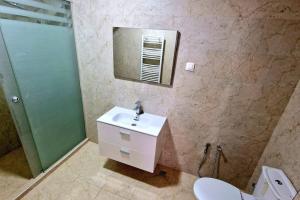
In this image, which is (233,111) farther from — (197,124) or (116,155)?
(116,155)

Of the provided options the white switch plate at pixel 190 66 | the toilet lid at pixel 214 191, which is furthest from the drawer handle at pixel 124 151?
the white switch plate at pixel 190 66

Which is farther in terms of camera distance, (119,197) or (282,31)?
(119,197)

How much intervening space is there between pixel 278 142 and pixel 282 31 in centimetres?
91

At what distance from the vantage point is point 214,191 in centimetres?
Answer: 125

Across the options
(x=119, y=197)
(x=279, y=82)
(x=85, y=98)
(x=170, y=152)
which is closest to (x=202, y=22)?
(x=279, y=82)

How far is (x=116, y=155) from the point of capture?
160 cm

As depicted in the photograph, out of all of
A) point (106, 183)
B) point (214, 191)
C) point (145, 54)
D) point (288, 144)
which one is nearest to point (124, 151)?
point (106, 183)

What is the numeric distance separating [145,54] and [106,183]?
1.48 meters

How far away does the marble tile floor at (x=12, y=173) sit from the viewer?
147cm

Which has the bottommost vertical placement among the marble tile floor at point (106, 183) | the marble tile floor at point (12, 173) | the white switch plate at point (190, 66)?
the marble tile floor at point (106, 183)

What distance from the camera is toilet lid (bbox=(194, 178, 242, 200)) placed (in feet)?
3.96

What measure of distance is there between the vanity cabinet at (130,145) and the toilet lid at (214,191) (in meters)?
0.46

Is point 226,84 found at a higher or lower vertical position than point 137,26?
lower

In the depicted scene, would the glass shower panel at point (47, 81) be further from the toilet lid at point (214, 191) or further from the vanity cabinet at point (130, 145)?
the toilet lid at point (214, 191)
